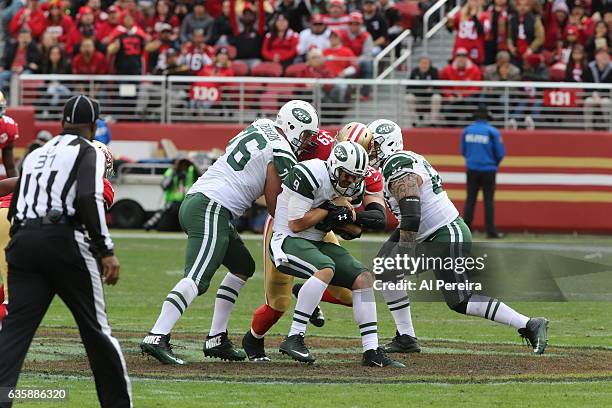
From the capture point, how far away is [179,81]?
21.4 metres

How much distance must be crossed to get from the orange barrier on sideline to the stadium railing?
0.35 m

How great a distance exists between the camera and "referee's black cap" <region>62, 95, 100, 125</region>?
705 cm

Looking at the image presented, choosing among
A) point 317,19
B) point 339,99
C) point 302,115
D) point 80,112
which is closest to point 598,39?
point 339,99

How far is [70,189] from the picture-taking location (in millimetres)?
6820

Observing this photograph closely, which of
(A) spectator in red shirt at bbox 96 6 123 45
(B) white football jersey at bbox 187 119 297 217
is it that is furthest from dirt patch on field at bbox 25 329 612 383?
(A) spectator in red shirt at bbox 96 6 123 45

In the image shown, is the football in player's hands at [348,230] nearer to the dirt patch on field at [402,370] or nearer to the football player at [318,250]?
the football player at [318,250]

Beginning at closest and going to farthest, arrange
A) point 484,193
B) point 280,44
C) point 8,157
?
point 8,157, point 484,193, point 280,44

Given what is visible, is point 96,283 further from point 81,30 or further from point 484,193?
point 81,30

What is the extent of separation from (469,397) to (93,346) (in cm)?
226

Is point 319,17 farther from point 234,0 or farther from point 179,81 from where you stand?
point 179,81

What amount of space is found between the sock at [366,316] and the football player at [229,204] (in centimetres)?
87

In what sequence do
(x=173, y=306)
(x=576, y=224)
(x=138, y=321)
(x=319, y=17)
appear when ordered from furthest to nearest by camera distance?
(x=319, y=17) → (x=576, y=224) → (x=138, y=321) → (x=173, y=306)

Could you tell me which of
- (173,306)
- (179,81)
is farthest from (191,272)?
(179,81)

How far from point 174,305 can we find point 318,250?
103 centimetres
